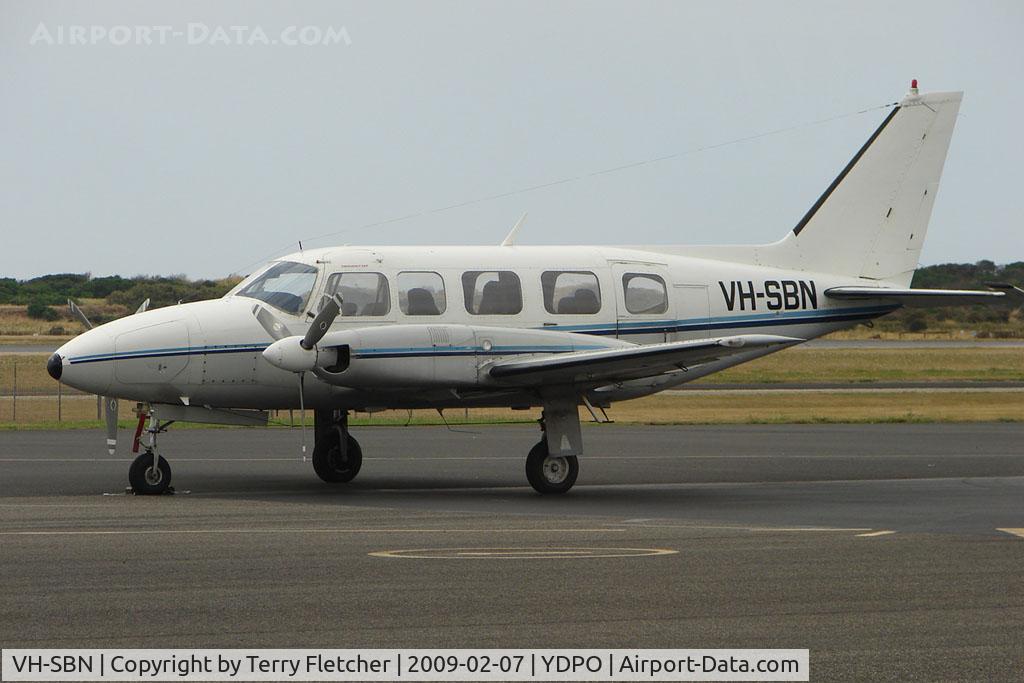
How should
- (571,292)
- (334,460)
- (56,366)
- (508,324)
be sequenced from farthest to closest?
(334,460) < (571,292) < (508,324) < (56,366)

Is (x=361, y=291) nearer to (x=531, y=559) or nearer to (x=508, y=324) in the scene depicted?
(x=508, y=324)

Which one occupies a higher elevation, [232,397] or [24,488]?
[232,397]

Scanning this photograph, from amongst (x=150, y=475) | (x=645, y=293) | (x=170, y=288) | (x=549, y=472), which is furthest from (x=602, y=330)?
(x=170, y=288)

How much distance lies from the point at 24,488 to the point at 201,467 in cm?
400

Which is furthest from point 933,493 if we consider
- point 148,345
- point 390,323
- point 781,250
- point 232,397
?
point 148,345

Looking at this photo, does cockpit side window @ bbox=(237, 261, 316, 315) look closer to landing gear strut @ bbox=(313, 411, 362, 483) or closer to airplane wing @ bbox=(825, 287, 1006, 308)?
landing gear strut @ bbox=(313, 411, 362, 483)

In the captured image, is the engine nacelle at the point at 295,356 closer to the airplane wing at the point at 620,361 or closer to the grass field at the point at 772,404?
the airplane wing at the point at 620,361

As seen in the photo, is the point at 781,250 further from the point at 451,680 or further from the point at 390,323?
the point at 451,680

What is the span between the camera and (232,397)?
58.4 feet

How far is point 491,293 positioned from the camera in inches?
733

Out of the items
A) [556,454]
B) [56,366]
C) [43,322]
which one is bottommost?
[556,454]

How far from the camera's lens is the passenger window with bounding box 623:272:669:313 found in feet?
63.4

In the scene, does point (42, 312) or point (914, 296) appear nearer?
point (914, 296)

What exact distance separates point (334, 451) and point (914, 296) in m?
9.24
